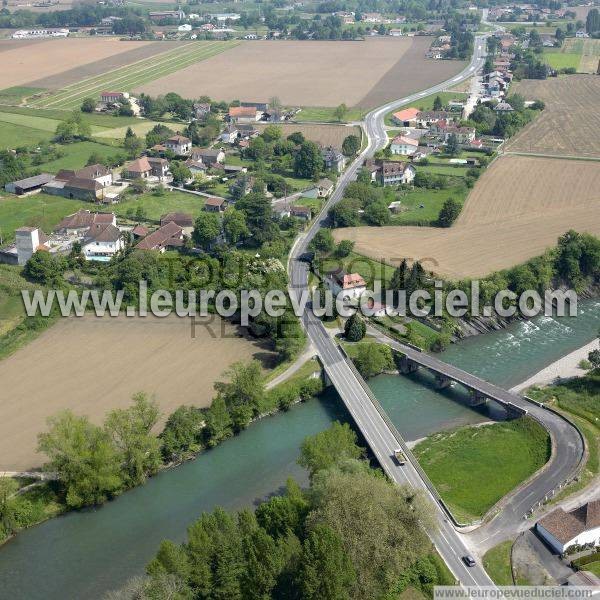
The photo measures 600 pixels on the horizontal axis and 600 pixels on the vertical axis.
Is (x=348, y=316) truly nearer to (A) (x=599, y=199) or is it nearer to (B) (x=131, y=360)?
(B) (x=131, y=360)

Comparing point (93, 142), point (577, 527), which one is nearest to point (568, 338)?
point (577, 527)

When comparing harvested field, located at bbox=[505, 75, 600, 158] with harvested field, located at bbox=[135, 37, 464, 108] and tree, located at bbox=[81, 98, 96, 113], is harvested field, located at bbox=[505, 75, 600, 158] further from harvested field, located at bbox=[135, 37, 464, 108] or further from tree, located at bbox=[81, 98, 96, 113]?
tree, located at bbox=[81, 98, 96, 113]

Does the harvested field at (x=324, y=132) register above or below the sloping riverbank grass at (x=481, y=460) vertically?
above

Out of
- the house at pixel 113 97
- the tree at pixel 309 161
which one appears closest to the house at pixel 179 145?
the tree at pixel 309 161

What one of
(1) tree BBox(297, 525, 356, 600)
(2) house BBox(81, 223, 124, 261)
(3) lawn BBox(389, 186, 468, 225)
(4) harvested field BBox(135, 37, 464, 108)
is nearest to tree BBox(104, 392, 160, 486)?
(1) tree BBox(297, 525, 356, 600)

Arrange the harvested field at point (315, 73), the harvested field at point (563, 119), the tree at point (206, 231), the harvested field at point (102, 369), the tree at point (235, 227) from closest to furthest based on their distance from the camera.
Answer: the harvested field at point (102, 369), the tree at point (206, 231), the tree at point (235, 227), the harvested field at point (563, 119), the harvested field at point (315, 73)

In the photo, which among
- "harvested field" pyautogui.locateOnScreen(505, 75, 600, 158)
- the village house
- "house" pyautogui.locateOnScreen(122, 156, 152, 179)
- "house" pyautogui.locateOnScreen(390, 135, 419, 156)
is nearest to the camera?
the village house

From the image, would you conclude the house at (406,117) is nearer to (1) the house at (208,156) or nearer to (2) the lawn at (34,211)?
(1) the house at (208,156)
